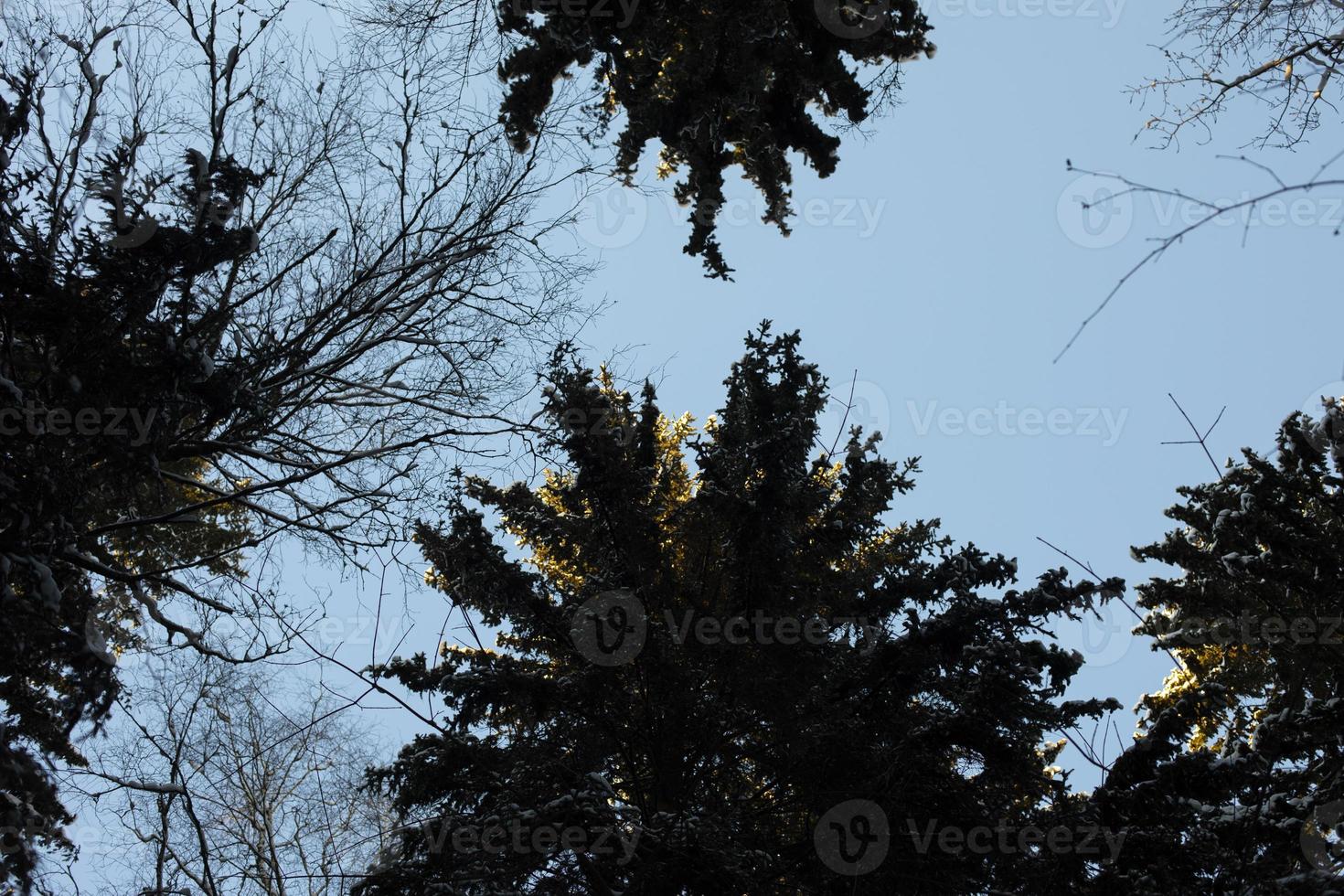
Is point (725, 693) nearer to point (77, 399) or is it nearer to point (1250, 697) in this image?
point (77, 399)

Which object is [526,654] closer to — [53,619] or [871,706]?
[871,706]

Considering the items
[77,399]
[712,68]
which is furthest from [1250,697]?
[77,399]

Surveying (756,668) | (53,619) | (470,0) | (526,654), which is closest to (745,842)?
(756,668)

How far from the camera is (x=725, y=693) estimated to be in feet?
29.5

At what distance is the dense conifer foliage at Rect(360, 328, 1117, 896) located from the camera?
7.52 meters

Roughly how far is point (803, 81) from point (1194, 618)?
23.1 feet

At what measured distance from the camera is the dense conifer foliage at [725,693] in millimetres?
7523

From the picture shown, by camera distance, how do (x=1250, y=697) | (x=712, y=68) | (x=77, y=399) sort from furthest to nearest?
(x=1250, y=697), (x=712, y=68), (x=77, y=399)

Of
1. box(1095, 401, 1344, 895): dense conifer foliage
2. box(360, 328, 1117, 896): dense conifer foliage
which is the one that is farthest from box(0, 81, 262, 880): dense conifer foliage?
box(1095, 401, 1344, 895): dense conifer foliage

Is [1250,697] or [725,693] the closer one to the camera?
[725,693]

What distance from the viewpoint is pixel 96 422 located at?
6.49 m

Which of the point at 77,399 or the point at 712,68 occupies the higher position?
the point at 712,68

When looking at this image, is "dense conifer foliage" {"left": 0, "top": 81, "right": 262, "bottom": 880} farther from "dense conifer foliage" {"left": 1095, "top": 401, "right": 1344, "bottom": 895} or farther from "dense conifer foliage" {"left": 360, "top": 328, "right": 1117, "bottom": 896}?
"dense conifer foliage" {"left": 1095, "top": 401, "right": 1344, "bottom": 895}

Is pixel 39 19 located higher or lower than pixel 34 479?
higher
